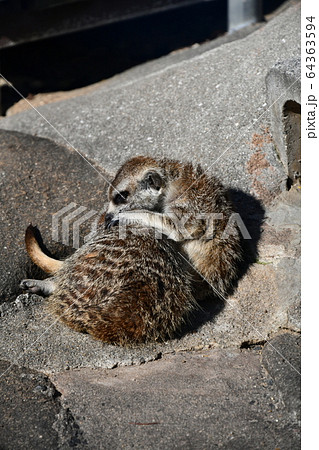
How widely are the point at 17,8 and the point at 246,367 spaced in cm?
584

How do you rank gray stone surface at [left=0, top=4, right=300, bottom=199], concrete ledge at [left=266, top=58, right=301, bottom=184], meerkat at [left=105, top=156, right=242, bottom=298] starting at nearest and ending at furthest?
meerkat at [left=105, top=156, right=242, bottom=298] → concrete ledge at [left=266, top=58, right=301, bottom=184] → gray stone surface at [left=0, top=4, right=300, bottom=199]

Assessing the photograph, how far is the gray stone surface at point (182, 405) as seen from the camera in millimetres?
3113

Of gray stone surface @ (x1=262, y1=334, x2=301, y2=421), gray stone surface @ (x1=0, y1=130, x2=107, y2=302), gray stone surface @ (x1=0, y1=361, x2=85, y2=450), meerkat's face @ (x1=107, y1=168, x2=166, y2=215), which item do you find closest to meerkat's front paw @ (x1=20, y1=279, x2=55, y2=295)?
gray stone surface @ (x1=0, y1=130, x2=107, y2=302)

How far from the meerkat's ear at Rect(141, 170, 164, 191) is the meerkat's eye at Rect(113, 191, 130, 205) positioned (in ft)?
0.49

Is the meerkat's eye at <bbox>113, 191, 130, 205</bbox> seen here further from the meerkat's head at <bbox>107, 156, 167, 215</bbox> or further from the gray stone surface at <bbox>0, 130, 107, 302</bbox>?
the gray stone surface at <bbox>0, 130, 107, 302</bbox>

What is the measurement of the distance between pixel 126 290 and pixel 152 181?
102cm

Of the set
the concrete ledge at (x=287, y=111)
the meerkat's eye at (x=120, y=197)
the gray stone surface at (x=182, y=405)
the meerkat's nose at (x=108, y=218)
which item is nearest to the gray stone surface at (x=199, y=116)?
the concrete ledge at (x=287, y=111)

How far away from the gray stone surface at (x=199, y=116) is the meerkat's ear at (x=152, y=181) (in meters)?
1.01

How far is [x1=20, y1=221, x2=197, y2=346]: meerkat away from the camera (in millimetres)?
3807

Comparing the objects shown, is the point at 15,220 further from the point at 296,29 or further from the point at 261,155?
the point at 296,29

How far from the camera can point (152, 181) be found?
448cm

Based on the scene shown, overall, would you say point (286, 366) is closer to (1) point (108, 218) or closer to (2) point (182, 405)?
(2) point (182, 405)

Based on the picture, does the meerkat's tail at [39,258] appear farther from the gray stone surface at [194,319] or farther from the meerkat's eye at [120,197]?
the meerkat's eye at [120,197]

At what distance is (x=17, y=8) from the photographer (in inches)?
298
